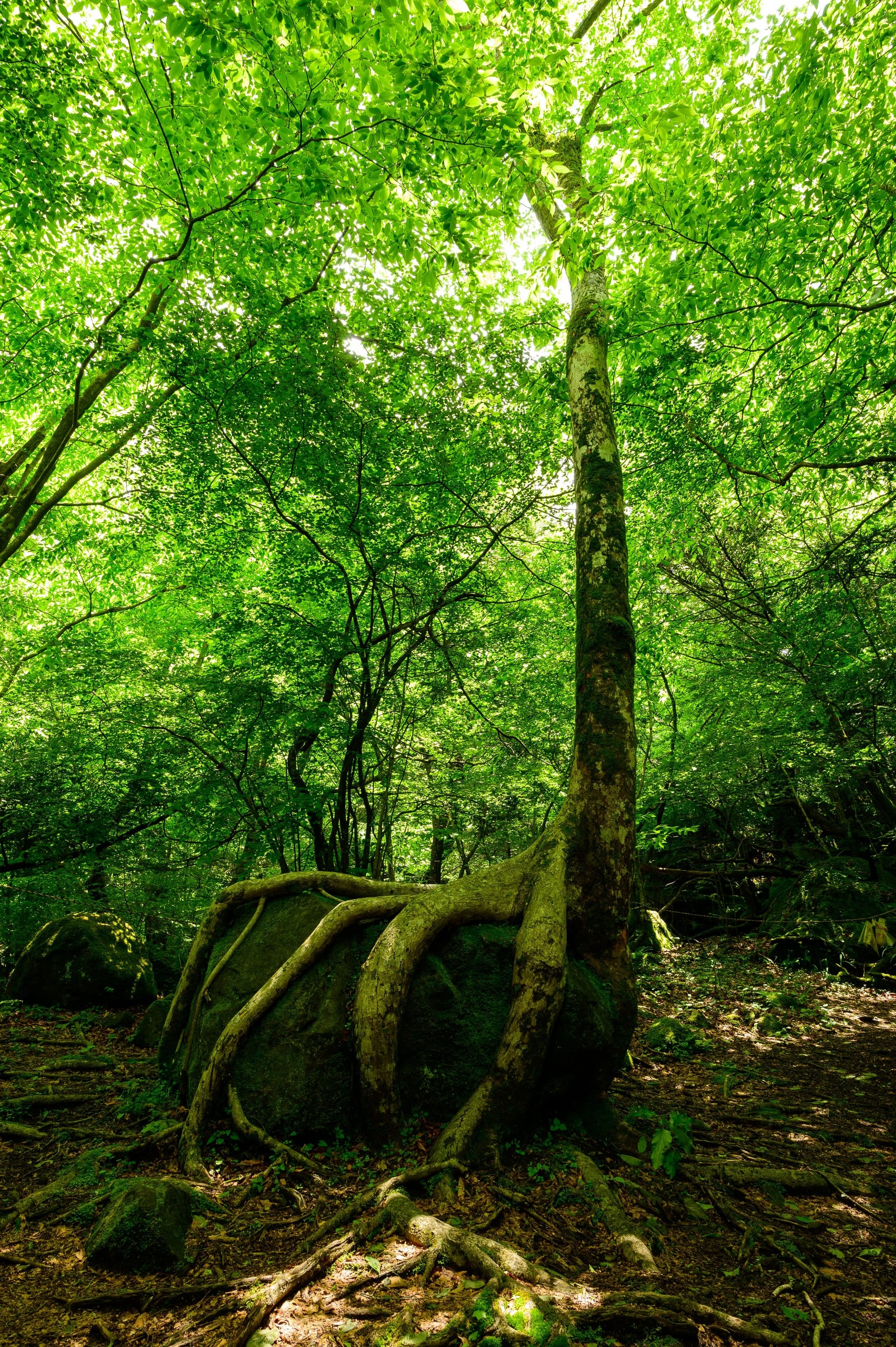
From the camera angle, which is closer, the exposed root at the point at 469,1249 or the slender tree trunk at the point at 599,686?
the exposed root at the point at 469,1249

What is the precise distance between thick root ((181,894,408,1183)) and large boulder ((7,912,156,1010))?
4.94 m

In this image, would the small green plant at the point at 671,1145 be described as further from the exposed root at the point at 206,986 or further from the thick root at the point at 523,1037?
the exposed root at the point at 206,986

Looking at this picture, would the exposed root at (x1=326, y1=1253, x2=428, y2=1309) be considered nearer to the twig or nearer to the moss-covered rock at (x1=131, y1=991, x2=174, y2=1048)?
the twig

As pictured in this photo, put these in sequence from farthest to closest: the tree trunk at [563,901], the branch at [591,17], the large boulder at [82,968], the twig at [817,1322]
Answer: the large boulder at [82,968]
the branch at [591,17]
the tree trunk at [563,901]
the twig at [817,1322]

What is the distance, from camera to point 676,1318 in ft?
8.00

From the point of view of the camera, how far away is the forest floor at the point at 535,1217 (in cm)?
253

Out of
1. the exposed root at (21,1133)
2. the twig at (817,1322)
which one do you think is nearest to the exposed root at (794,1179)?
the twig at (817,1322)

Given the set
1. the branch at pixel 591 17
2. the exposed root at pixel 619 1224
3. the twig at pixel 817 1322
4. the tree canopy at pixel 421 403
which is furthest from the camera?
the branch at pixel 591 17

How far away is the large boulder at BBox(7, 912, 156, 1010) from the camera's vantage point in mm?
7875

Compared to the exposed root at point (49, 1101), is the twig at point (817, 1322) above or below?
above

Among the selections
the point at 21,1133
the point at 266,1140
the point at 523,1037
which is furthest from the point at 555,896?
the point at 21,1133

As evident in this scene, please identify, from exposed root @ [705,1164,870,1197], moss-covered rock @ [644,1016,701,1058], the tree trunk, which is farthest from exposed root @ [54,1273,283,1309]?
moss-covered rock @ [644,1016,701,1058]

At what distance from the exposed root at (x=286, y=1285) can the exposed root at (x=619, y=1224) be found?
4.61ft

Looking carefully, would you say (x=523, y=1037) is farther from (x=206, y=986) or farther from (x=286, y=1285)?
(x=206, y=986)
